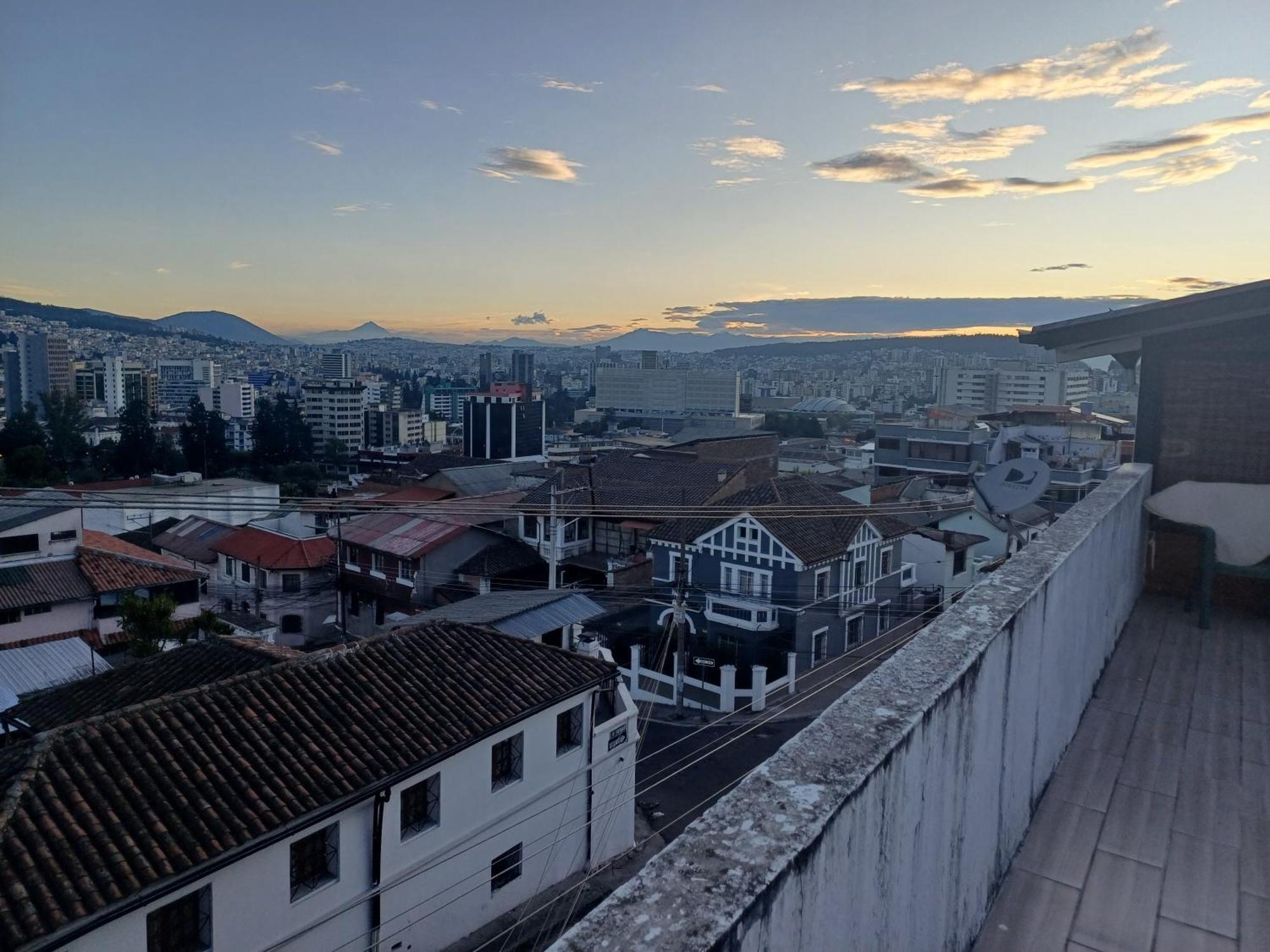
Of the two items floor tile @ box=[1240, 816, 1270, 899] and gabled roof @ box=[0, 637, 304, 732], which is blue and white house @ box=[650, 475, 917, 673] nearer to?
gabled roof @ box=[0, 637, 304, 732]

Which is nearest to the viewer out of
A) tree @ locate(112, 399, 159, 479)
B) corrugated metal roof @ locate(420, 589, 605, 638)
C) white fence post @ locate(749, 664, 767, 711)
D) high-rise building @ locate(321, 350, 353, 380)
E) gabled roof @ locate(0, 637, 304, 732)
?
gabled roof @ locate(0, 637, 304, 732)

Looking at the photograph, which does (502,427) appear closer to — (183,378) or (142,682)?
(142,682)

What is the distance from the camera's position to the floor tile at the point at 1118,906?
1.89 meters

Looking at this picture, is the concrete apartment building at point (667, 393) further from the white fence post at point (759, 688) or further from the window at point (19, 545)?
the window at point (19, 545)

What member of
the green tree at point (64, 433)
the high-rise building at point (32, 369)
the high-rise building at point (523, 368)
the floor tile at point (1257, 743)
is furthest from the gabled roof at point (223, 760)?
the high-rise building at point (523, 368)

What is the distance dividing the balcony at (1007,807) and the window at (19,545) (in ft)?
62.0

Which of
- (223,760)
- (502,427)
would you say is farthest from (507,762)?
(502,427)

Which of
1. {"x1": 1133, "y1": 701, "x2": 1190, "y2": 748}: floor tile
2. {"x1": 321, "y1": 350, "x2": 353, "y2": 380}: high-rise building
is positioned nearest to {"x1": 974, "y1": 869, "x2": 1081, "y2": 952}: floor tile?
{"x1": 1133, "y1": 701, "x2": 1190, "y2": 748}: floor tile

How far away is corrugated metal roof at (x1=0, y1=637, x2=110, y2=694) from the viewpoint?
1187cm

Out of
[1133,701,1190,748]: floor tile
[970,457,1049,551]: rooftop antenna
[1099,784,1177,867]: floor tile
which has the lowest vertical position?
[1099,784,1177,867]: floor tile

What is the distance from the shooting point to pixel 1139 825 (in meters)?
2.36

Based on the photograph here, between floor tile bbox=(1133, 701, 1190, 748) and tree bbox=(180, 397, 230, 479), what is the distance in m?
52.1

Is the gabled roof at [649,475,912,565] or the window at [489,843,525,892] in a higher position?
the gabled roof at [649,475,912,565]

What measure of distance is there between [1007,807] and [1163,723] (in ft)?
4.17
